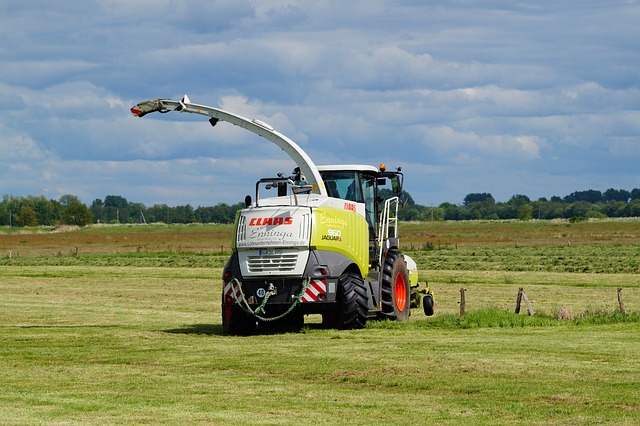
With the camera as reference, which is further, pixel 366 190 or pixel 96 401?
Answer: pixel 366 190

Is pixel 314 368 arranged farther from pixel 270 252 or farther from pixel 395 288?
pixel 395 288

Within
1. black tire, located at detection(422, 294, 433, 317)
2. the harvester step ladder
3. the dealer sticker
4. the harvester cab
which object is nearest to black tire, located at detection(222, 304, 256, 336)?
the harvester cab

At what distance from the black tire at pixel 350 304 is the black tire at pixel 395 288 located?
1538 millimetres

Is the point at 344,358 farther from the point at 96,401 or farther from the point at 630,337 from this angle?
the point at 630,337

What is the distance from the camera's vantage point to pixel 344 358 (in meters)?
19.3

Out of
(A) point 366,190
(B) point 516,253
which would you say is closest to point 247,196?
(A) point 366,190

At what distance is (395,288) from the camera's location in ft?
88.2

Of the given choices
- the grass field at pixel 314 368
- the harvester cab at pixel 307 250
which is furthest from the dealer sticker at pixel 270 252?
the grass field at pixel 314 368

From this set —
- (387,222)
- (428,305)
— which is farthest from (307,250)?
(428,305)

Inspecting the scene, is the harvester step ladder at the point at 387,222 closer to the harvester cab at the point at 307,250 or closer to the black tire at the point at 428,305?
the harvester cab at the point at 307,250

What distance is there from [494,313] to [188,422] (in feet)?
52.1

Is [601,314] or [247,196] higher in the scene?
[247,196]

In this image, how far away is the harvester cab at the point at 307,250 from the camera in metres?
23.9

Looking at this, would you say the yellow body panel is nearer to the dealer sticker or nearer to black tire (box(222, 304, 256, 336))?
the dealer sticker
